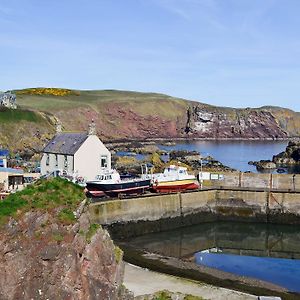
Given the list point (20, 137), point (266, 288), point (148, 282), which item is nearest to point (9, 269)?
point (148, 282)

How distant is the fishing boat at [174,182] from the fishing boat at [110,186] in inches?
106

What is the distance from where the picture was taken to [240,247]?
46688 mm

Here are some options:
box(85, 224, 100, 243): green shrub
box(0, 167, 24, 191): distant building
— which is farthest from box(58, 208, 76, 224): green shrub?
box(0, 167, 24, 191): distant building

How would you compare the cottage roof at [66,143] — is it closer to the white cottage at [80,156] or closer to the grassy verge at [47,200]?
the white cottage at [80,156]

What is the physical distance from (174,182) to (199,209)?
4.77m

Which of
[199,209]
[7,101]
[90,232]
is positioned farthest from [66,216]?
[7,101]

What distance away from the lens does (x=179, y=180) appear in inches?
2243

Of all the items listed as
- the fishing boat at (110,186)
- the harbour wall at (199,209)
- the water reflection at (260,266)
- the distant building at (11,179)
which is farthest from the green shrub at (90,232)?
the fishing boat at (110,186)

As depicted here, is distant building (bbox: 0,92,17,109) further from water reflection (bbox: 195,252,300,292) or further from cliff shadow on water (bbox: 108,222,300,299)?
water reflection (bbox: 195,252,300,292)

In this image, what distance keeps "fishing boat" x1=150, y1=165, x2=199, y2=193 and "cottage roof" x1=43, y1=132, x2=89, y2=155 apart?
31.0 ft

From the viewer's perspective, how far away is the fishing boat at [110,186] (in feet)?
167

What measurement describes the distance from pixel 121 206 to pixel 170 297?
22.3 metres

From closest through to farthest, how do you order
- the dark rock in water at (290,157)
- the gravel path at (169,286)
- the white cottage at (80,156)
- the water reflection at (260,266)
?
the gravel path at (169,286) → the water reflection at (260,266) → the white cottage at (80,156) → the dark rock in water at (290,157)

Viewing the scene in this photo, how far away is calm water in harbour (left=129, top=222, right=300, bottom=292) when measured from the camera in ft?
127
